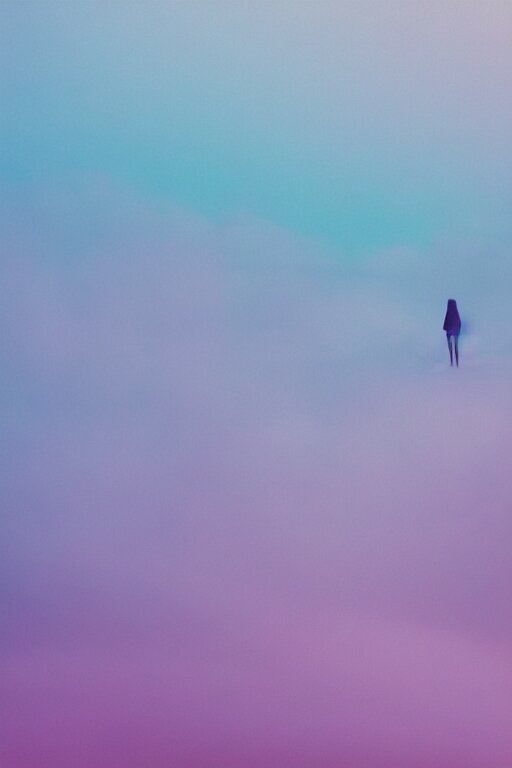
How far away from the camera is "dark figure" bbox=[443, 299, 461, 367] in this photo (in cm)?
240

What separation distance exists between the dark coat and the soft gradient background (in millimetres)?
36

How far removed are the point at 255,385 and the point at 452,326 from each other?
499 millimetres

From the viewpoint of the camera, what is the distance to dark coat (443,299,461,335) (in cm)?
240

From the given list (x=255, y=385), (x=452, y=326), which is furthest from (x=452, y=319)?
(x=255, y=385)

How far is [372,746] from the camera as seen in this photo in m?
2.36

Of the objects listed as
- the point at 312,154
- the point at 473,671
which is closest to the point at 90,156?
the point at 312,154

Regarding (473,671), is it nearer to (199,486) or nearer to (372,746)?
(372,746)

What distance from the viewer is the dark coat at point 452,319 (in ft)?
7.87

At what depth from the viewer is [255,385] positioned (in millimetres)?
2436

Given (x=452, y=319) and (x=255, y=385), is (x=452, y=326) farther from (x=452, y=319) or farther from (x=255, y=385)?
(x=255, y=385)

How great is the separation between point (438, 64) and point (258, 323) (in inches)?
29.8

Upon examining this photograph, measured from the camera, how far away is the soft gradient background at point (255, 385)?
7.80ft

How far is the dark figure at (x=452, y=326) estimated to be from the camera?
240cm

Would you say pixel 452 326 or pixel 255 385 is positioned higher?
pixel 452 326
